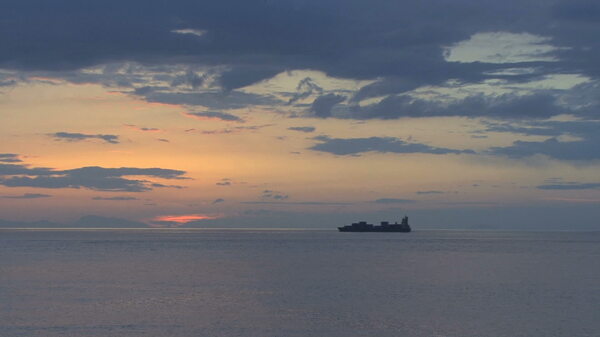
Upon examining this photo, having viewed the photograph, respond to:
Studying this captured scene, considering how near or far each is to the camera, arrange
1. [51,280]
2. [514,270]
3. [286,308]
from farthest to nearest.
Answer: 1. [514,270]
2. [51,280]
3. [286,308]

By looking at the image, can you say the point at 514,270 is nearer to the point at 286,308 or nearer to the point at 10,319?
the point at 286,308

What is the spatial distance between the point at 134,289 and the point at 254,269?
107ft

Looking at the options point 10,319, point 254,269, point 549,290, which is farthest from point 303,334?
point 254,269

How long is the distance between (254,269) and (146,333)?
58.9 m

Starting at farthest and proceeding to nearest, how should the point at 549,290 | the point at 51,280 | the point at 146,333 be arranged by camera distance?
the point at 51,280 < the point at 549,290 < the point at 146,333

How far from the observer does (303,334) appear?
171 feet

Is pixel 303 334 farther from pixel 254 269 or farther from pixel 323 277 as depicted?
pixel 254 269

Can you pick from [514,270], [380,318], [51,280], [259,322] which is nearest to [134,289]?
[51,280]

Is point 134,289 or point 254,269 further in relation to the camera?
point 254,269

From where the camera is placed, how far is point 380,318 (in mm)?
58812

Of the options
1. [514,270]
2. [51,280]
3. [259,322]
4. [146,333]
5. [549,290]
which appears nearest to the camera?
[146,333]

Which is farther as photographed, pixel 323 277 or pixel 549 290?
pixel 323 277

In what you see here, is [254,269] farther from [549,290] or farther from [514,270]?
[549,290]

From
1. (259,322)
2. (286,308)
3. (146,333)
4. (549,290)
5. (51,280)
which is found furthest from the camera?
(51,280)
